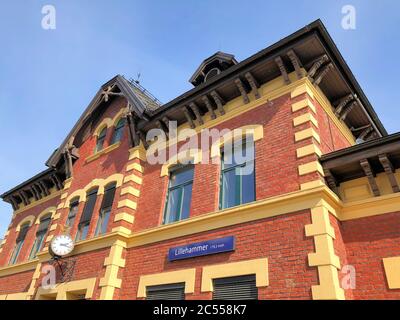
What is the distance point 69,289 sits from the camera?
421 inches

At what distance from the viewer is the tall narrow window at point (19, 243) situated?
1633cm

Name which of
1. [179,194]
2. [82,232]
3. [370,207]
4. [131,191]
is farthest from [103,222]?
[370,207]

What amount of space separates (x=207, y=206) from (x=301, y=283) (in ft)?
11.3

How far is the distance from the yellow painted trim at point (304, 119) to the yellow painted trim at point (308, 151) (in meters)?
0.78

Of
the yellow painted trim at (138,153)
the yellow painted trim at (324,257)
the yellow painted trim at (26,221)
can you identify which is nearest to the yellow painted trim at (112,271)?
the yellow painted trim at (138,153)

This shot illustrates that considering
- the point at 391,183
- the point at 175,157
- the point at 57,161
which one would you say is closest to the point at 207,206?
the point at 175,157

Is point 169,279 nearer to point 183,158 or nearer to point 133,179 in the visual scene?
point 183,158

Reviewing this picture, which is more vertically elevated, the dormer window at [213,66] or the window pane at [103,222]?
→ the dormer window at [213,66]

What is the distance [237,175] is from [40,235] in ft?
37.8

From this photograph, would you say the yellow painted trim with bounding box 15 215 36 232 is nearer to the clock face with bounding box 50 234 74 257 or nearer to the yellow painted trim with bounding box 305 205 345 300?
the clock face with bounding box 50 234 74 257

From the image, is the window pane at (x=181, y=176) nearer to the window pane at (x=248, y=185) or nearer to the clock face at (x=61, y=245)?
the window pane at (x=248, y=185)

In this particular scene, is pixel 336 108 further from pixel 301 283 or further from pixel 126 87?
pixel 126 87

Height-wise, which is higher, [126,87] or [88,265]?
[126,87]
